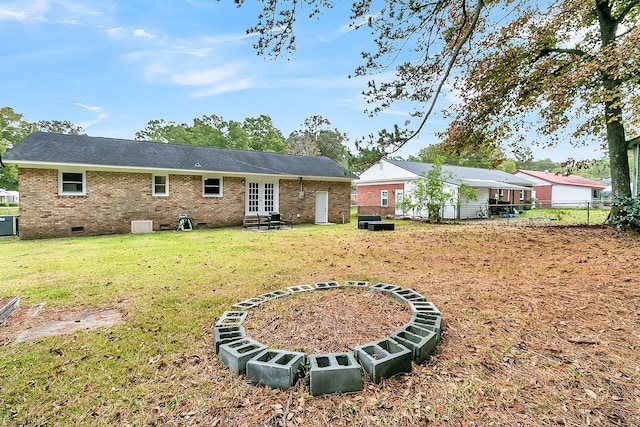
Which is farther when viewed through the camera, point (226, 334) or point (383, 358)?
point (226, 334)

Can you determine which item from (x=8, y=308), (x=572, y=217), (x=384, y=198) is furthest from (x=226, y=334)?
(x=572, y=217)

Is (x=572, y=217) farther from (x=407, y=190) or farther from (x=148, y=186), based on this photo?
(x=148, y=186)

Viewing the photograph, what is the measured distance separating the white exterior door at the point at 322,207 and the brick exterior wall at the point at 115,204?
2.28m

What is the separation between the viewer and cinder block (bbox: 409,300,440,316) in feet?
11.5

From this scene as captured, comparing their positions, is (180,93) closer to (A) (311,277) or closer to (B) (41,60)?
(B) (41,60)

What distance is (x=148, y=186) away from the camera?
1312 cm

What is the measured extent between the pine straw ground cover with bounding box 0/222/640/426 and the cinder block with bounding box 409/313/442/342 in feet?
0.48

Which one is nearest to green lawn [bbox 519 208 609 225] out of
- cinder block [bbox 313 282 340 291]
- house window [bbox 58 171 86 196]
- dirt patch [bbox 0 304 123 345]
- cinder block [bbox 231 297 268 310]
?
cinder block [bbox 313 282 340 291]

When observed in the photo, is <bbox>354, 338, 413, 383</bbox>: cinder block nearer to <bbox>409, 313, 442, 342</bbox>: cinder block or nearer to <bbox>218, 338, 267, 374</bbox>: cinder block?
<bbox>409, 313, 442, 342</bbox>: cinder block

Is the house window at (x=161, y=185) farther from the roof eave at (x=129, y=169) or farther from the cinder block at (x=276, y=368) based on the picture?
the cinder block at (x=276, y=368)

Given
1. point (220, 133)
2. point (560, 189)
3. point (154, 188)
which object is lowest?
point (154, 188)

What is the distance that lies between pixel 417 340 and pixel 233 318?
2.04 meters

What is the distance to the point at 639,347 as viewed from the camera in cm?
274

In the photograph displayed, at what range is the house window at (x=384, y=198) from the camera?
23.4m
